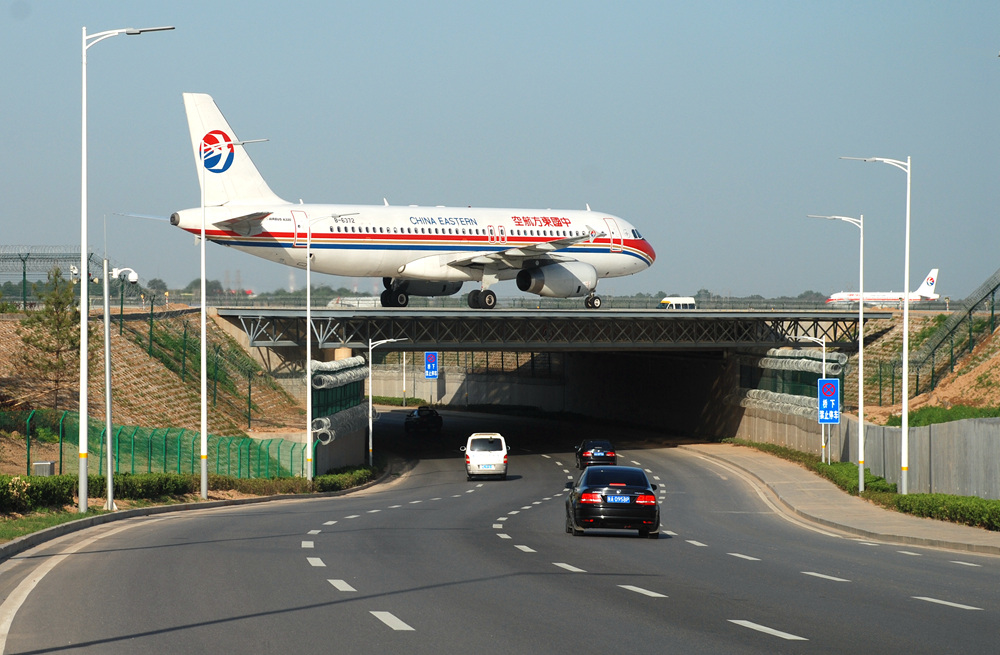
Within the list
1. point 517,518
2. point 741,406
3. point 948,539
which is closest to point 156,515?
point 517,518

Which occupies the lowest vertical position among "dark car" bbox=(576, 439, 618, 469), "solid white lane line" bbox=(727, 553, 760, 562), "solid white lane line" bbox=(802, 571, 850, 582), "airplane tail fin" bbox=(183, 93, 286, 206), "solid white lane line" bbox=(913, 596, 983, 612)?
"dark car" bbox=(576, 439, 618, 469)

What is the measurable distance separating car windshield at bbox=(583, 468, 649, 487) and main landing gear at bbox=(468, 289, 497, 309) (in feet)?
109

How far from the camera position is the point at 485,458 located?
48.8 meters

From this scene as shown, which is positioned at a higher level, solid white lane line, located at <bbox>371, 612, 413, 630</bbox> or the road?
solid white lane line, located at <bbox>371, 612, 413, 630</bbox>

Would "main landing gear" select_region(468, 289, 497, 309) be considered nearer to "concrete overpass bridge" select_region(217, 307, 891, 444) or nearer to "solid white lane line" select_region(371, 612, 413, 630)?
"concrete overpass bridge" select_region(217, 307, 891, 444)

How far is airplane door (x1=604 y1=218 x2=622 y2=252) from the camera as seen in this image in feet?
192

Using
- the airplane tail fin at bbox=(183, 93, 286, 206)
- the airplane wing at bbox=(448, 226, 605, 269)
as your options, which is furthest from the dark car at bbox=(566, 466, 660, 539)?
the airplane tail fin at bbox=(183, 93, 286, 206)

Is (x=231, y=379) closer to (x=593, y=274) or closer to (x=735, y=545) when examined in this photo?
(x=593, y=274)

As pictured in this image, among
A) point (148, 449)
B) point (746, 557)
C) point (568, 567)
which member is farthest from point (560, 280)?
point (568, 567)

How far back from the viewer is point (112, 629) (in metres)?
10.6

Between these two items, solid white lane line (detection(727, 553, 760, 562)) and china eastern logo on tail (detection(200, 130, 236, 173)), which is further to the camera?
china eastern logo on tail (detection(200, 130, 236, 173))

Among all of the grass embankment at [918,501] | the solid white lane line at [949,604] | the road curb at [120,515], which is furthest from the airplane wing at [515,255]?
the solid white lane line at [949,604]

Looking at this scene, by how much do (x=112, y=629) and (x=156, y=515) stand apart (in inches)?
722

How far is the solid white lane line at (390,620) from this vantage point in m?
10.8
